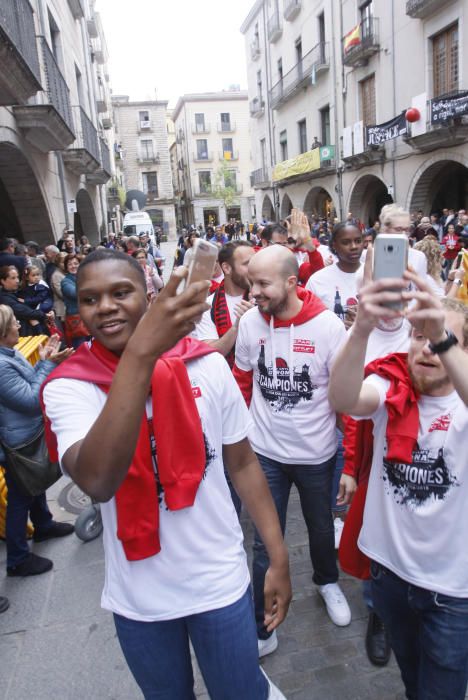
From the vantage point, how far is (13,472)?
3193 mm

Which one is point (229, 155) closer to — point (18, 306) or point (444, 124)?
point (444, 124)

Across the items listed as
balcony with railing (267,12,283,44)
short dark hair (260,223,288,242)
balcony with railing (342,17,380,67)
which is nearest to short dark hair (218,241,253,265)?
short dark hair (260,223,288,242)

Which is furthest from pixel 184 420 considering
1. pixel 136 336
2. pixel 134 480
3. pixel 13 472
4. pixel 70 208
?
pixel 70 208

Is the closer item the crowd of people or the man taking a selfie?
the crowd of people

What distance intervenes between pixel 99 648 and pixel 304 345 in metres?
1.89

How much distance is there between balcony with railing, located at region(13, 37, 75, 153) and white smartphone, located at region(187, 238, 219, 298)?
9041 millimetres

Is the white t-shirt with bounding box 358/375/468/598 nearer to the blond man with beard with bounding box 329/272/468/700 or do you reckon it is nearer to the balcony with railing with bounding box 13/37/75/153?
the blond man with beard with bounding box 329/272/468/700

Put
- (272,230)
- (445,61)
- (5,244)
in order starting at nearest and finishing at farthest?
(272,230), (5,244), (445,61)

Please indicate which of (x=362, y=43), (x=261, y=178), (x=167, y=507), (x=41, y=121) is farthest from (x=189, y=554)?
(x=261, y=178)

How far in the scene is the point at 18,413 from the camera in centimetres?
321

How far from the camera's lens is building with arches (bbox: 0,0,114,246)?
294 inches

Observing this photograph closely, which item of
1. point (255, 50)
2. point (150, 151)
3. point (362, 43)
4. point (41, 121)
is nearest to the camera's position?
point (41, 121)

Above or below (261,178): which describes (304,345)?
below

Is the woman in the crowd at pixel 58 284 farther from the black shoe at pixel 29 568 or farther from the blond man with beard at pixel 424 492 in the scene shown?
the blond man with beard at pixel 424 492
